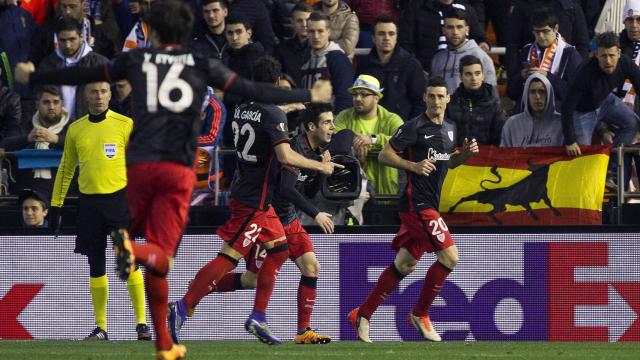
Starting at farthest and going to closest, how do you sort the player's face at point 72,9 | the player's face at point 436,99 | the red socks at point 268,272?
the player's face at point 72,9 → the player's face at point 436,99 → the red socks at point 268,272

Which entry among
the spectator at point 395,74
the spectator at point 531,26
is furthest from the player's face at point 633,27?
the spectator at point 395,74

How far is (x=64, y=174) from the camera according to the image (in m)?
12.4

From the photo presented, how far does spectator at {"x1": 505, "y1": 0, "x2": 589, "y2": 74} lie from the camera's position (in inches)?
607

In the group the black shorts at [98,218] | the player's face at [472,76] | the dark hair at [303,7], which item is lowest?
the black shorts at [98,218]

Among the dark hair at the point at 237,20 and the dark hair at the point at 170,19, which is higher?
the dark hair at the point at 170,19

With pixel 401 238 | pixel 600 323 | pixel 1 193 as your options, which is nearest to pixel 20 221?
pixel 1 193

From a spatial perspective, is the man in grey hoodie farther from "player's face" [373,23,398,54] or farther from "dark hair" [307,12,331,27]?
"dark hair" [307,12,331,27]

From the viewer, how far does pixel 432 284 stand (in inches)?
485

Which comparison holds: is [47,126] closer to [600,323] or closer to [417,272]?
[417,272]

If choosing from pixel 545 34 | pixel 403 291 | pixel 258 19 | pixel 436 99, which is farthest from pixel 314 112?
pixel 258 19

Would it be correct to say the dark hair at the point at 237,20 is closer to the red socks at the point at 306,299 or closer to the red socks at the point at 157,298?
the red socks at the point at 306,299

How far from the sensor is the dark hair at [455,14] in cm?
1473

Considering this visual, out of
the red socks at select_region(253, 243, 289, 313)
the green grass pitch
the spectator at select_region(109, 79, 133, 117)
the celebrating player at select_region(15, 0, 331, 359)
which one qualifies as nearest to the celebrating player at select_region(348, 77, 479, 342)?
the green grass pitch

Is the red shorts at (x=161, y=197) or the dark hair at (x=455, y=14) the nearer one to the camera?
the red shorts at (x=161, y=197)
